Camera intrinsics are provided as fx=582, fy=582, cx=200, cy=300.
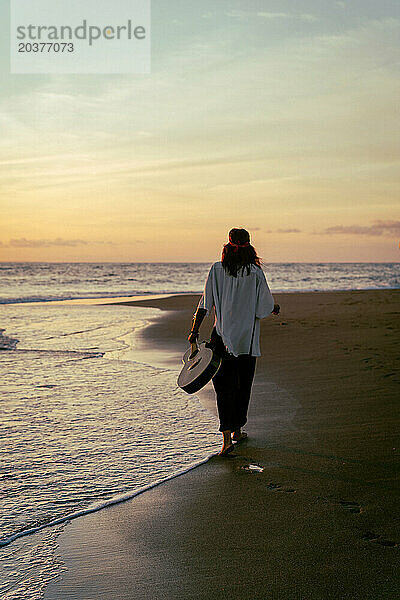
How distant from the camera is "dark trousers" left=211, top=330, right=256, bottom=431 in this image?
524cm

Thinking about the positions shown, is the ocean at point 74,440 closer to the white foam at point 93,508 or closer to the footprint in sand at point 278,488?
the white foam at point 93,508

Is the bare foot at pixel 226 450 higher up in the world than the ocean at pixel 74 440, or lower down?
higher up

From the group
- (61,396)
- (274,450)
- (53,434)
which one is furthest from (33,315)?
(274,450)

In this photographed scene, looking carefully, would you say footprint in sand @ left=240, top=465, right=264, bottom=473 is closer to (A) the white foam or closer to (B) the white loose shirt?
(A) the white foam

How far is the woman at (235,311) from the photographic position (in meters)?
5.29

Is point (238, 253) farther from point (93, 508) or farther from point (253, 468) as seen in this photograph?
point (93, 508)

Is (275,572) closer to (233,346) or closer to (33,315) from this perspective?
(233,346)

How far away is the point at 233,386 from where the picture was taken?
17.5ft

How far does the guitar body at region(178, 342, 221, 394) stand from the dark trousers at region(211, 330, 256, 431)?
19 cm

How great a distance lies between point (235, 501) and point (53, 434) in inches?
93.6

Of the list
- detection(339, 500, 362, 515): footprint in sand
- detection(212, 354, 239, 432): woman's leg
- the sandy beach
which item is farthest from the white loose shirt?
detection(339, 500, 362, 515): footprint in sand

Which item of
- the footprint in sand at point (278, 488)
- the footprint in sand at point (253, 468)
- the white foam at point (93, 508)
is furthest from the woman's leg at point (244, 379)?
the footprint in sand at point (278, 488)

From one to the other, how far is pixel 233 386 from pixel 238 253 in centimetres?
122

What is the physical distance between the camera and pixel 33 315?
19172 millimetres
